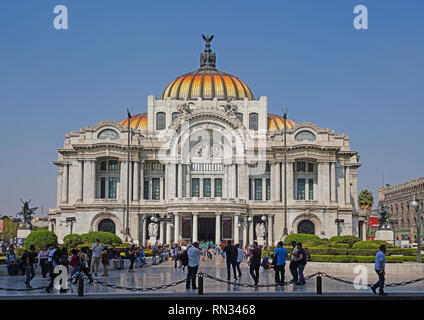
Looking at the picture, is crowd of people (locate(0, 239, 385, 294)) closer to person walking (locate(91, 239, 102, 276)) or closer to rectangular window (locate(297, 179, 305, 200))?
person walking (locate(91, 239, 102, 276))

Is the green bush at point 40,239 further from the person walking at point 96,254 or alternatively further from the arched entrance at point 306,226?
the arched entrance at point 306,226

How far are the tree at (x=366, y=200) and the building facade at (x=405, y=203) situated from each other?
6006 mm

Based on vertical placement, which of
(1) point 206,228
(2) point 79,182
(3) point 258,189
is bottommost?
(1) point 206,228

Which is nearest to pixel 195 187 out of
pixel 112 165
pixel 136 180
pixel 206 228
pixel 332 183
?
pixel 206 228

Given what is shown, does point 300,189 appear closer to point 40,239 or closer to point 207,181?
point 207,181

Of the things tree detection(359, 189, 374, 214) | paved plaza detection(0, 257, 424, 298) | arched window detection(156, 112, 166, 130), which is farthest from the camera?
tree detection(359, 189, 374, 214)

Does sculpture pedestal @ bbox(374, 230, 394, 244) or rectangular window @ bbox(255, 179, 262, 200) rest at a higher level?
rectangular window @ bbox(255, 179, 262, 200)

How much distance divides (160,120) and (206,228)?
20.7 metres

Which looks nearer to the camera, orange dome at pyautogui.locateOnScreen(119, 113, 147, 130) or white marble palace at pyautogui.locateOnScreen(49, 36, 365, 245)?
white marble palace at pyautogui.locateOnScreen(49, 36, 365, 245)

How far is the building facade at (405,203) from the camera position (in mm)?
113500

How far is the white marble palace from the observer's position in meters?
86.1

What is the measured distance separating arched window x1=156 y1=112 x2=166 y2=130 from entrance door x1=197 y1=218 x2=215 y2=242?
736 inches

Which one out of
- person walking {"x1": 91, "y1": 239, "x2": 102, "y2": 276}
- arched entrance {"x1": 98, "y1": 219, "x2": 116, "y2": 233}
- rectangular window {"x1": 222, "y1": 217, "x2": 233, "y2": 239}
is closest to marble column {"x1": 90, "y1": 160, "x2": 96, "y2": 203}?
arched entrance {"x1": 98, "y1": 219, "x2": 116, "y2": 233}

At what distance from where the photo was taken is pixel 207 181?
90.9 meters
